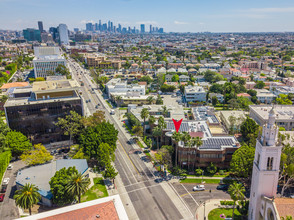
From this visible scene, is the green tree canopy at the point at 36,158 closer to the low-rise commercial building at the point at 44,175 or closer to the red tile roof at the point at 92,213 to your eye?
the low-rise commercial building at the point at 44,175

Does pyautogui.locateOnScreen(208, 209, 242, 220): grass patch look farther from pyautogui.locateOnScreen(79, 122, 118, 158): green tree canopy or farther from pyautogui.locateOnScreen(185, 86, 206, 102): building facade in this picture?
pyautogui.locateOnScreen(185, 86, 206, 102): building facade

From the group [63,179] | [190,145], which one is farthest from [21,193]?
[190,145]

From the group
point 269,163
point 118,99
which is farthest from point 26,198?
point 118,99

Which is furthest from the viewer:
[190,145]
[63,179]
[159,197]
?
[190,145]

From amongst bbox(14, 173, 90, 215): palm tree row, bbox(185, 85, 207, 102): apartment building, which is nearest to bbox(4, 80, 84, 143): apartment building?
bbox(14, 173, 90, 215): palm tree row

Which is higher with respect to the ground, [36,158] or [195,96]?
[195,96]

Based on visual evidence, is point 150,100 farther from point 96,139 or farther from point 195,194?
point 195,194

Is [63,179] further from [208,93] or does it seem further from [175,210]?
[208,93]
